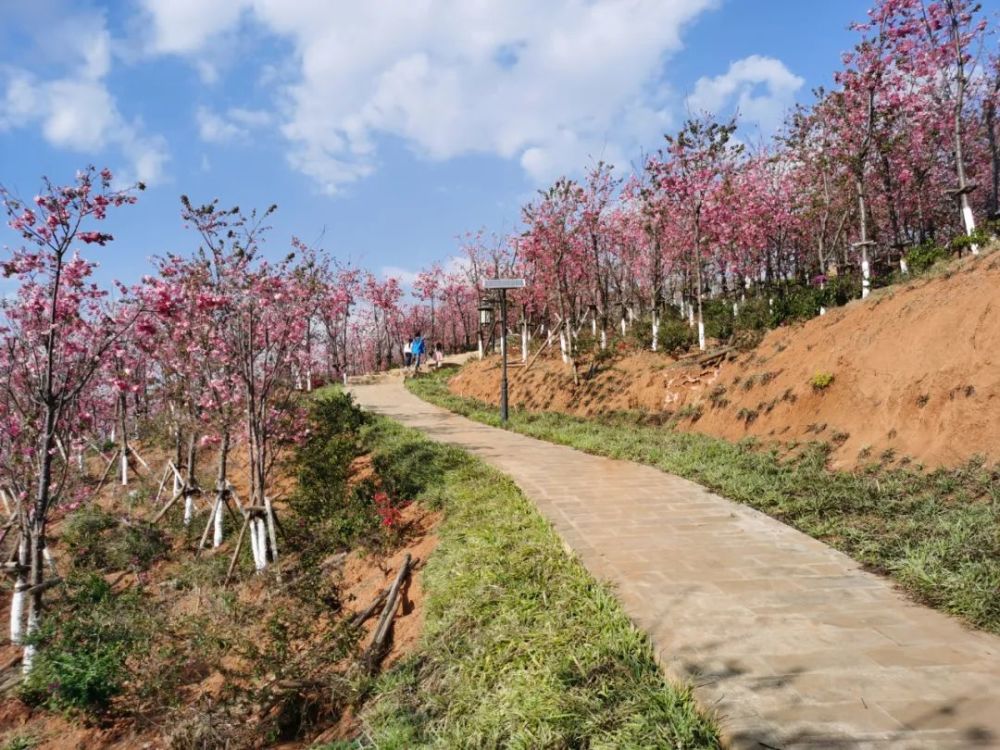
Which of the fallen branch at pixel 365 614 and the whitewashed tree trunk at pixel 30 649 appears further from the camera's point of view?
the whitewashed tree trunk at pixel 30 649

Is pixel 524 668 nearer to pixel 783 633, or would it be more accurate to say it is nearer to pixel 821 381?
pixel 783 633

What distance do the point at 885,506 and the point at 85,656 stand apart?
7.59m

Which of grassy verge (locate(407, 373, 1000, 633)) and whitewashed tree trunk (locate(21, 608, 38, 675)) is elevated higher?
grassy verge (locate(407, 373, 1000, 633))

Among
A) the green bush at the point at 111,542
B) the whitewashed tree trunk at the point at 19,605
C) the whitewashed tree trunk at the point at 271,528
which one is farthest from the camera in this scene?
the green bush at the point at 111,542

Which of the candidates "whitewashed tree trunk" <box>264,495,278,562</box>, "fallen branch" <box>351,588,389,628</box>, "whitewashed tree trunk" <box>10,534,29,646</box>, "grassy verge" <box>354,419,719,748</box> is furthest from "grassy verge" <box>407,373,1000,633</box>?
"whitewashed tree trunk" <box>10,534,29,646</box>

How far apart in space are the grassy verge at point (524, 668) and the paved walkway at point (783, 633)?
192 millimetres

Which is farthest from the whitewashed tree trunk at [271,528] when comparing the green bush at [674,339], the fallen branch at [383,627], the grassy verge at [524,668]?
the green bush at [674,339]

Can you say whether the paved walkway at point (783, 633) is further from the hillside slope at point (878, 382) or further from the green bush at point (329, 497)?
the green bush at point (329, 497)

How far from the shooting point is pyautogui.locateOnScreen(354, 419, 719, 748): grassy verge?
2881 mm

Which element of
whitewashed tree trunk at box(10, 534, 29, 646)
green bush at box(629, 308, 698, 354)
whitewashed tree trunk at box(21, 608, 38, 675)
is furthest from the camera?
green bush at box(629, 308, 698, 354)

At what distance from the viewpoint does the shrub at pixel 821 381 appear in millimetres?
9570

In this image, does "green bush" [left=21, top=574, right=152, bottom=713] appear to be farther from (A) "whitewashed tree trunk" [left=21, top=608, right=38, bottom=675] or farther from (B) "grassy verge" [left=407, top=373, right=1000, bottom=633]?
(B) "grassy verge" [left=407, top=373, right=1000, bottom=633]

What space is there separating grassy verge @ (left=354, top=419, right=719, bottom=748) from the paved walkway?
0.63 ft

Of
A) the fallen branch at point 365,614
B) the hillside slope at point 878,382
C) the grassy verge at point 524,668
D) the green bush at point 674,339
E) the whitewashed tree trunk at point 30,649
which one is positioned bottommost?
the whitewashed tree trunk at point 30,649
